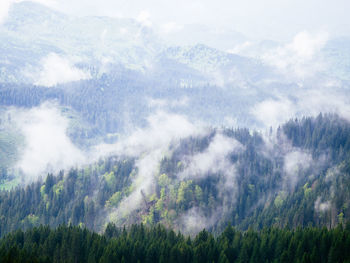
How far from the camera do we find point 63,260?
14612 centimetres

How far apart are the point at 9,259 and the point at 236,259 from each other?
249ft

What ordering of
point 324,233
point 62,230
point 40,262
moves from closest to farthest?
1. point 40,262
2. point 324,233
3. point 62,230

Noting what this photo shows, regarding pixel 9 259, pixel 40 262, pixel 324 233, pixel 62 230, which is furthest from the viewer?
pixel 62 230

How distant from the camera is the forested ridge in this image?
135 metres

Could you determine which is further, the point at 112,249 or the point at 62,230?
the point at 62,230

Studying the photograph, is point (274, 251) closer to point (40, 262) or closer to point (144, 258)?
point (144, 258)

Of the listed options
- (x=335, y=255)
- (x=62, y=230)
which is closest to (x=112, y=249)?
(x=62, y=230)

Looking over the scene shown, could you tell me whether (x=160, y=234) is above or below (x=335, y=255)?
below

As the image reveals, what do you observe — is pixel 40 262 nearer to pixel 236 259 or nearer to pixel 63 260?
pixel 63 260

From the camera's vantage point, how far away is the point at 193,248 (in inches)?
6004

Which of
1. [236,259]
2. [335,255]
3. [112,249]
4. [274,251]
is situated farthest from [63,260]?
[335,255]

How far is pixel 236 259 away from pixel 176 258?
21.8 meters

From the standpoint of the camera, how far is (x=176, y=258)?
144750 millimetres

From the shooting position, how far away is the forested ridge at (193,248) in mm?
134625
